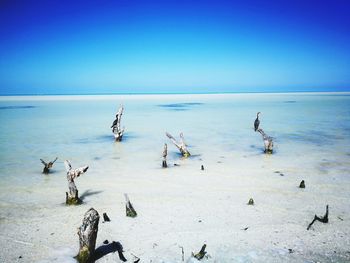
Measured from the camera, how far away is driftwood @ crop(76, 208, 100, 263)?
12.7ft

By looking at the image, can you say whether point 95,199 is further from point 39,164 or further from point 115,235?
point 39,164

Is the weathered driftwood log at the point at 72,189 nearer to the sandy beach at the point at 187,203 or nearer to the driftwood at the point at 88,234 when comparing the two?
the sandy beach at the point at 187,203

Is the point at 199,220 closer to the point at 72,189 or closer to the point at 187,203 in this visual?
the point at 187,203

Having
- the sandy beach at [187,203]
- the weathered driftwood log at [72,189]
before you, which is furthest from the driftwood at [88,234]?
the weathered driftwood log at [72,189]

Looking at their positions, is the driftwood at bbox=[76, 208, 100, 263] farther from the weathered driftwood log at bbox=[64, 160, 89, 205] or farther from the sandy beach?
the weathered driftwood log at bbox=[64, 160, 89, 205]

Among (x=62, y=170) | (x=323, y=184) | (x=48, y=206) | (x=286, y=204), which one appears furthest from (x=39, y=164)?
(x=323, y=184)

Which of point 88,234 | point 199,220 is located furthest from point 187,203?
point 88,234

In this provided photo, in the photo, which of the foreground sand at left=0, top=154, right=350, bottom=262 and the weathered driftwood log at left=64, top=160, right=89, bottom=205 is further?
the weathered driftwood log at left=64, top=160, right=89, bottom=205

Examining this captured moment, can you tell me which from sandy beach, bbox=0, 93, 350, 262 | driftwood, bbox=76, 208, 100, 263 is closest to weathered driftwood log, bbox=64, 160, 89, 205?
sandy beach, bbox=0, 93, 350, 262

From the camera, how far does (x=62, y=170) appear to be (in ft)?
29.1

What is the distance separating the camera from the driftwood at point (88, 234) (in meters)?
3.88

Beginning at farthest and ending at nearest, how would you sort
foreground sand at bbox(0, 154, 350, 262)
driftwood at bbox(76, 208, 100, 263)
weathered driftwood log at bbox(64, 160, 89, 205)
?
weathered driftwood log at bbox(64, 160, 89, 205) < foreground sand at bbox(0, 154, 350, 262) < driftwood at bbox(76, 208, 100, 263)

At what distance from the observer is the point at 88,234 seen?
3.92 meters

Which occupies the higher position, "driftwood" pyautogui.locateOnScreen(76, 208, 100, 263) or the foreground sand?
"driftwood" pyautogui.locateOnScreen(76, 208, 100, 263)
